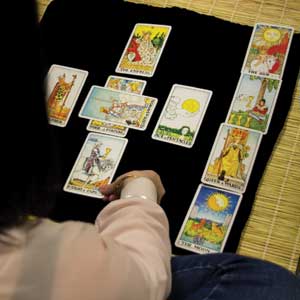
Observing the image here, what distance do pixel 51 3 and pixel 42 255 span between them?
1.34 m

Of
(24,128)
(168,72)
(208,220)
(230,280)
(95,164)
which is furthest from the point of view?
(168,72)

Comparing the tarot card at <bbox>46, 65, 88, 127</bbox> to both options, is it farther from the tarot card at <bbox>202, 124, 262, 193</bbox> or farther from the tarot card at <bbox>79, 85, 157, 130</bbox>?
the tarot card at <bbox>202, 124, 262, 193</bbox>

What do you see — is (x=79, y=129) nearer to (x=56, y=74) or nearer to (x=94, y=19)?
(x=56, y=74)

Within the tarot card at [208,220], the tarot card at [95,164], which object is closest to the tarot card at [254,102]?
the tarot card at [208,220]

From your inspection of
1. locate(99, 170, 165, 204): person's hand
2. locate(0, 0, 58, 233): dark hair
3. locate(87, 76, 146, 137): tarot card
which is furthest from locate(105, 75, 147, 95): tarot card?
locate(0, 0, 58, 233): dark hair

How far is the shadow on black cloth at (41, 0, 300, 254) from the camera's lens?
4.42 feet

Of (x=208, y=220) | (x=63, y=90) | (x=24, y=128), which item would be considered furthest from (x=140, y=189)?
(x=63, y=90)

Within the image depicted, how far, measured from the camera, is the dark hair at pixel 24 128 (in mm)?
455

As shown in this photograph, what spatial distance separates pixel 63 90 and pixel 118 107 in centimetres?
19

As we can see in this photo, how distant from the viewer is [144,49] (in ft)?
5.24

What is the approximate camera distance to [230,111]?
144 cm

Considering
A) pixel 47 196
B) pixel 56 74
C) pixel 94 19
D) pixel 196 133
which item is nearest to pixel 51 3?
pixel 94 19

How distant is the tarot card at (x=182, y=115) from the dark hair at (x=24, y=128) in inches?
33.7

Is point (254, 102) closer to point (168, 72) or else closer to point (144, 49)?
point (168, 72)
